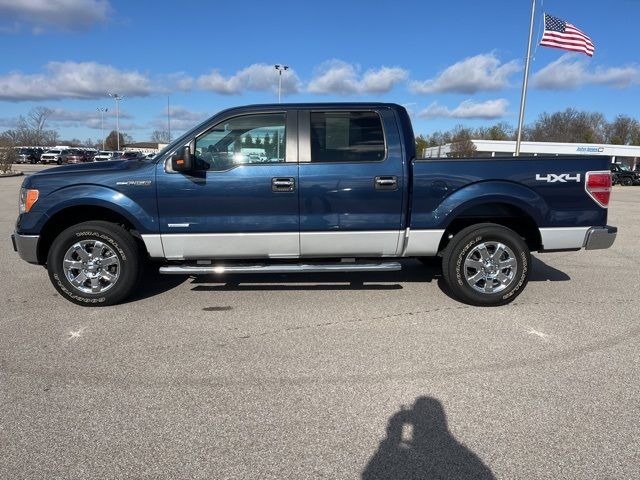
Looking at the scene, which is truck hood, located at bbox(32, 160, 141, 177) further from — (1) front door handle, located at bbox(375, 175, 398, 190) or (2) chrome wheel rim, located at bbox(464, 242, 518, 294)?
(2) chrome wheel rim, located at bbox(464, 242, 518, 294)

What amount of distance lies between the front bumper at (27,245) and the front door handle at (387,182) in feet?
11.8

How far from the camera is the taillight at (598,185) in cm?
483

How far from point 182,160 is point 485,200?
314 centimetres

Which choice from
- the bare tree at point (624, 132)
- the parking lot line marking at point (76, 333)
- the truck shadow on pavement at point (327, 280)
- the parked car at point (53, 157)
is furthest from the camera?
the bare tree at point (624, 132)

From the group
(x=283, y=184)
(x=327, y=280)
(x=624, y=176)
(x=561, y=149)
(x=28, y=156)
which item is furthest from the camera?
(x=561, y=149)

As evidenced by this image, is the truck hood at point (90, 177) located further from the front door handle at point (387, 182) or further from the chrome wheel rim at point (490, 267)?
the chrome wheel rim at point (490, 267)

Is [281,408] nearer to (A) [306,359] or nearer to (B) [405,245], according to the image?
(A) [306,359]

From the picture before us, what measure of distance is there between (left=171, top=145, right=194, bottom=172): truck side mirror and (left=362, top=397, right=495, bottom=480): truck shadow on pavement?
302cm

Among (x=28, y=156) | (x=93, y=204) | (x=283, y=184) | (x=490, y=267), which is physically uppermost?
(x=28, y=156)

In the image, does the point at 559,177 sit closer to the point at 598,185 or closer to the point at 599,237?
the point at 598,185

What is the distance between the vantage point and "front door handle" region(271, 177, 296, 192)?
471 cm

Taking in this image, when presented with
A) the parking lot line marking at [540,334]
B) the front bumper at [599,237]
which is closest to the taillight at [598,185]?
the front bumper at [599,237]

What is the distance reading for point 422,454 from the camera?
8.43 feet

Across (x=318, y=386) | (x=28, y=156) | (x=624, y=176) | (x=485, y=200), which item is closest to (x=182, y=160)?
(x=318, y=386)
